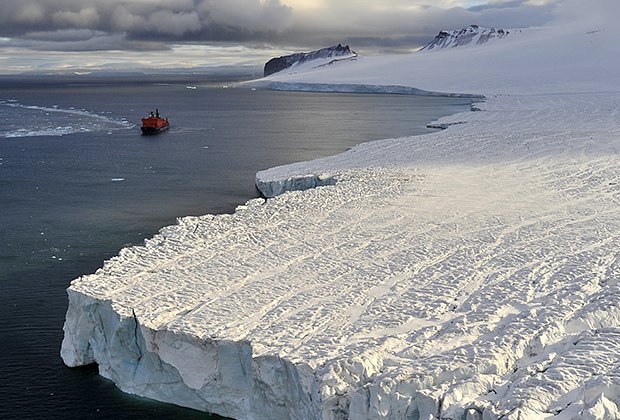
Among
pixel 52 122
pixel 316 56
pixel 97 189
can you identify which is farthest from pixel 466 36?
pixel 97 189

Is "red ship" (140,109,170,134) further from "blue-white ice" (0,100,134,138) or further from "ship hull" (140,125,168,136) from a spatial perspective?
"blue-white ice" (0,100,134,138)

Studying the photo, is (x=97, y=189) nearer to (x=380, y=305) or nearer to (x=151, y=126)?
(x=380, y=305)

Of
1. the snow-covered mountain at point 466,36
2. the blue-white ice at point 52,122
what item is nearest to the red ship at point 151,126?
the blue-white ice at point 52,122

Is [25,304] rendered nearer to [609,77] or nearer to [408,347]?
[408,347]

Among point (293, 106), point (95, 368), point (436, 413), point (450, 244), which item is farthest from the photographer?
point (293, 106)

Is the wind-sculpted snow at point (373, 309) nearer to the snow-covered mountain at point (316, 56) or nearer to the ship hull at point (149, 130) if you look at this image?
the ship hull at point (149, 130)

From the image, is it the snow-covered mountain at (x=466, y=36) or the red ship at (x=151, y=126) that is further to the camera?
the snow-covered mountain at (x=466, y=36)

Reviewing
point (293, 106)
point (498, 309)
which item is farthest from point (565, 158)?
point (293, 106)
